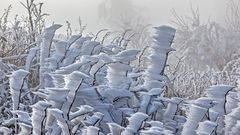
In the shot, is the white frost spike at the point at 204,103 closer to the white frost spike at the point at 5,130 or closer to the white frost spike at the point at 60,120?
the white frost spike at the point at 60,120

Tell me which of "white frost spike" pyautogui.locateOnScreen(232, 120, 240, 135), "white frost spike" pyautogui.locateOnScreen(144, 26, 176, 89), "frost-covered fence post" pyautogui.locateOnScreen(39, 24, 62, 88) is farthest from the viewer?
"frost-covered fence post" pyautogui.locateOnScreen(39, 24, 62, 88)

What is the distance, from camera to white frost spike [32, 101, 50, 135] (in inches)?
55.9

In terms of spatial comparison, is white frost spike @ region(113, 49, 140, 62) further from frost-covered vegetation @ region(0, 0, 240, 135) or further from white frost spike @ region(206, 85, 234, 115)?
white frost spike @ region(206, 85, 234, 115)

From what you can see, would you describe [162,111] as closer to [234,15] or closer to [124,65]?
[124,65]

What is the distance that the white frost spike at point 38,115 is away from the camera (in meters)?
1.42

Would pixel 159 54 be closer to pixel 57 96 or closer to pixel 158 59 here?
pixel 158 59

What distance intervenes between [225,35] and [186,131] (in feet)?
57.0

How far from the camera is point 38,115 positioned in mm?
1456

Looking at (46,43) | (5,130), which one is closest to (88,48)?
(46,43)

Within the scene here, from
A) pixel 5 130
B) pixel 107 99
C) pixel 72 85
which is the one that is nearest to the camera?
pixel 72 85

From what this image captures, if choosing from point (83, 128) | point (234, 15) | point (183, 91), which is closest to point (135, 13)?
point (234, 15)

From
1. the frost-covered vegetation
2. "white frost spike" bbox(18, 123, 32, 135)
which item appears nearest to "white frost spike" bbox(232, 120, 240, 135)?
the frost-covered vegetation

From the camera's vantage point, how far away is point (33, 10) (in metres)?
3.36

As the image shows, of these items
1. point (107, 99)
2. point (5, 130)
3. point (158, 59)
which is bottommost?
point (5, 130)
